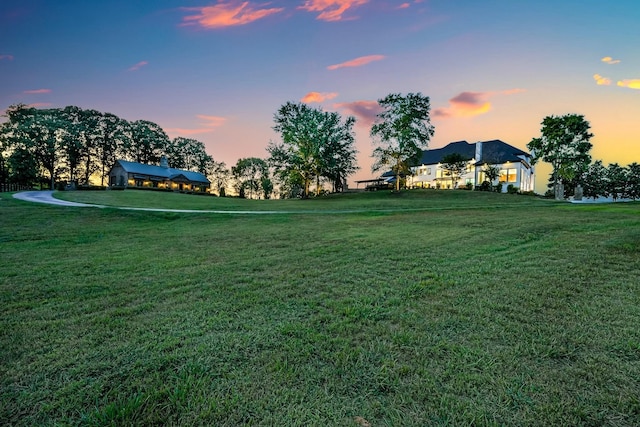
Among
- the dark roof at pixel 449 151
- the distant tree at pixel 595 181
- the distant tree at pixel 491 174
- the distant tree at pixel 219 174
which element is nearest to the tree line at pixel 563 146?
the distant tree at pixel 491 174

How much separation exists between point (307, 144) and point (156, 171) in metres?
34.0

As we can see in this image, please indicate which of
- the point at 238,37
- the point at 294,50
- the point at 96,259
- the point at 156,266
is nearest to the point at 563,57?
the point at 294,50

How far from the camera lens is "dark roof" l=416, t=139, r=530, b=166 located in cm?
4474

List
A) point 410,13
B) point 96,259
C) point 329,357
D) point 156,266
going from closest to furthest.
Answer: point 329,357 → point 156,266 → point 96,259 → point 410,13

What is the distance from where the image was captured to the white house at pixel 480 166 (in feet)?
143

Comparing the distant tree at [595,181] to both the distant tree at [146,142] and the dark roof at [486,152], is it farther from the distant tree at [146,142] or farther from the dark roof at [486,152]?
the distant tree at [146,142]

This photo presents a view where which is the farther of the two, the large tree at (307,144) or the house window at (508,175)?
the house window at (508,175)

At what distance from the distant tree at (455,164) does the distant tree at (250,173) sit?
40225mm

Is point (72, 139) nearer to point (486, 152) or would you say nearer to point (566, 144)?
point (486, 152)

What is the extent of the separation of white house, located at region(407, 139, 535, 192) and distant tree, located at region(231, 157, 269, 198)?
34.5 metres

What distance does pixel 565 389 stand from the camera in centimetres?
197

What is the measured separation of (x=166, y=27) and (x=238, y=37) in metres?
3.95

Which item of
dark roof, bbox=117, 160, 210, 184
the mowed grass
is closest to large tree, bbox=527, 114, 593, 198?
the mowed grass

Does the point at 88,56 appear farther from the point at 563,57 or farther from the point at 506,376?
the point at 563,57
